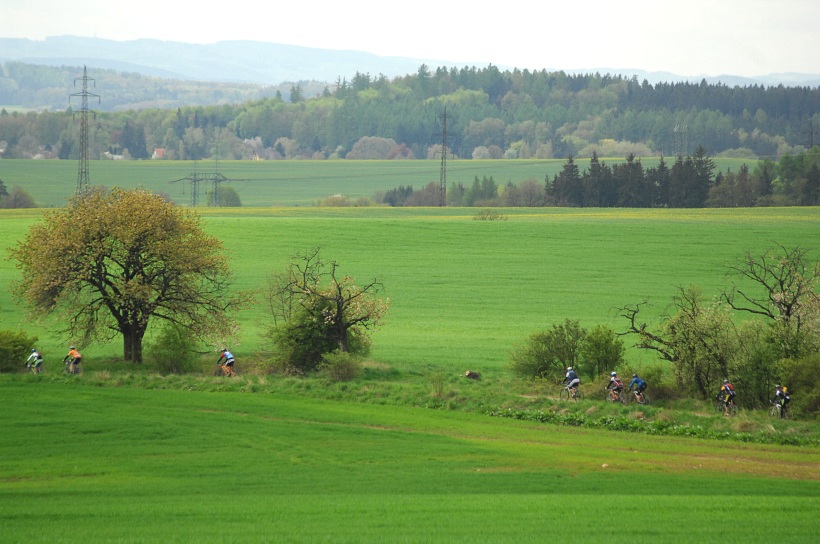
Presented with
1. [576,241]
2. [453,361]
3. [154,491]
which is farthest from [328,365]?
[576,241]

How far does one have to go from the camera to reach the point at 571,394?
35156 mm

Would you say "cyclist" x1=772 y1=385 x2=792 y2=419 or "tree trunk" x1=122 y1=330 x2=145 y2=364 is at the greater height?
"cyclist" x1=772 y1=385 x2=792 y2=419

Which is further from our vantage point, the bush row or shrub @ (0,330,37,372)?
shrub @ (0,330,37,372)

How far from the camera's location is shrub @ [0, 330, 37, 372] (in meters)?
38.5

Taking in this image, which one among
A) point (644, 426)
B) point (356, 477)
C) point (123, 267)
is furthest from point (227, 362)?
point (644, 426)

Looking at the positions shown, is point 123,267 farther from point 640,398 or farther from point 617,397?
point 640,398

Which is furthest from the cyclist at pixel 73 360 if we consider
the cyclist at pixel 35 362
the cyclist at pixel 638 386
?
the cyclist at pixel 638 386

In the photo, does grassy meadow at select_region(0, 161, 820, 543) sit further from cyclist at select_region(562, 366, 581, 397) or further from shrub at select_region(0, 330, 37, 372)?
shrub at select_region(0, 330, 37, 372)

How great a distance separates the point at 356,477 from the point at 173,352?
18.7m

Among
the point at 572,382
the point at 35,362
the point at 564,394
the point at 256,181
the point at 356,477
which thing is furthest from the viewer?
the point at 256,181

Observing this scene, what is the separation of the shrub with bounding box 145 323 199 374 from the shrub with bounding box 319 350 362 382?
606cm

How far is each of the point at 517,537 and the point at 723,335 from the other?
20.1 m

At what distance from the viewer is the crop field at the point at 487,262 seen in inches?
2021

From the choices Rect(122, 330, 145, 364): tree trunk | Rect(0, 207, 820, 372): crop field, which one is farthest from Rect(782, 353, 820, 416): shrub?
Rect(122, 330, 145, 364): tree trunk
